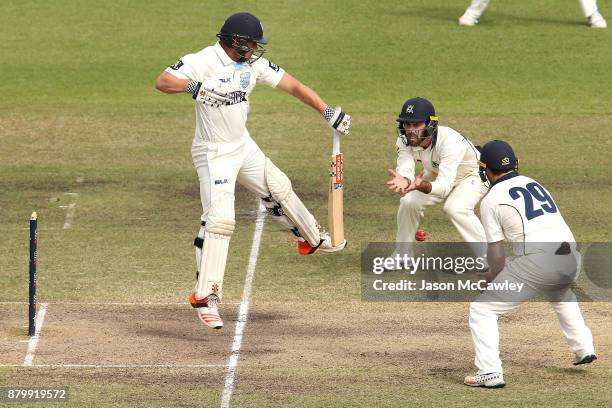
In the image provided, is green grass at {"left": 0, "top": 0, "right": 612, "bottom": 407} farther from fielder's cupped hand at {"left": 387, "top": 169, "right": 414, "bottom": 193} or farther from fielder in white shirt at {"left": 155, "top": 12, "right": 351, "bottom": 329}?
fielder's cupped hand at {"left": 387, "top": 169, "right": 414, "bottom": 193}

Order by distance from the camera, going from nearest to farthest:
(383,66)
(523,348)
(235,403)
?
(235,403) → (523,348) → (383,66)

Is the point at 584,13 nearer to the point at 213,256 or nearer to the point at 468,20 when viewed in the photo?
the point at 468,20

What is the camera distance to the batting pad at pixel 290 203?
15.2 meters

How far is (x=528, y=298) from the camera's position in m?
13.2

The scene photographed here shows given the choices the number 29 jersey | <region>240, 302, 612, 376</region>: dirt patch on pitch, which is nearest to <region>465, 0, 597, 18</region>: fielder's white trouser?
<region>240, 302, 612, 376</region>: dirt patch on pitch

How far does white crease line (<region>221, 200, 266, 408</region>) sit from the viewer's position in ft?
42.9

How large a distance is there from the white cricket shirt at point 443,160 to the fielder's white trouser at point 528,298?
9.34 ft

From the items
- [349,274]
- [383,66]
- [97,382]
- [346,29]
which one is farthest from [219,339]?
[346,29]

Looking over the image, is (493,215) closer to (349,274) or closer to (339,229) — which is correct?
(339,229)

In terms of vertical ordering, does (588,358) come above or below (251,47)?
below

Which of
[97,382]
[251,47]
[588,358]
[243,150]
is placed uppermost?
[251,47]

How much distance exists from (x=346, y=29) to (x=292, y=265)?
12363mm

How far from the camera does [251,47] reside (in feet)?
47.9

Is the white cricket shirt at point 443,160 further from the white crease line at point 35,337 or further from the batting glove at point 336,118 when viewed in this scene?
the white crease line at point 35,337
